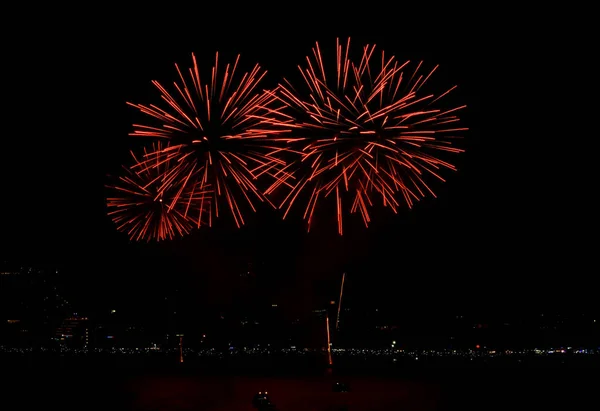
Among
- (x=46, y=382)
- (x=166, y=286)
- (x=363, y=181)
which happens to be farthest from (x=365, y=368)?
(x=166, y=286)

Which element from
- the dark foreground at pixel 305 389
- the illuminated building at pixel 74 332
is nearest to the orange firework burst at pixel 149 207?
the dark foreground at pixel 305 389

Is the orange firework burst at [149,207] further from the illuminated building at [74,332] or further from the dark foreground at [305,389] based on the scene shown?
the illuminated building at [74,332]

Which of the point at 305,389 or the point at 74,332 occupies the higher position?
the point at 74,332

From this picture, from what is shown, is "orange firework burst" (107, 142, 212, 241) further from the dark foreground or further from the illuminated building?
the illuminated building

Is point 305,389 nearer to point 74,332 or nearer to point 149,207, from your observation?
point 149,207

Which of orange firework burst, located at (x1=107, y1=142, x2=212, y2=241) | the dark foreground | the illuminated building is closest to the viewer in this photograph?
the dark foreground

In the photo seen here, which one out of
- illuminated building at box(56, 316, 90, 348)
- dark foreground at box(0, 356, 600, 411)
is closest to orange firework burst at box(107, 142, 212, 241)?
dark foreground at box(0, 356, 600, 411)

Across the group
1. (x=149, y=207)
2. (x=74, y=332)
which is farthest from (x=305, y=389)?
(x=74, y=332)

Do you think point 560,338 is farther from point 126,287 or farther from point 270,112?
point 126,287
